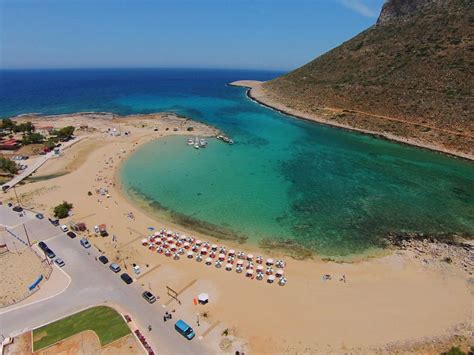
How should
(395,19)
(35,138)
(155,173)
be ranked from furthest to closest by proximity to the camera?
(395,19) → (35,138) → (155,173)

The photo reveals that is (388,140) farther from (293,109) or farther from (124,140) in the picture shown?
(124,140)

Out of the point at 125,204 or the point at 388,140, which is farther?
the point at 388,140

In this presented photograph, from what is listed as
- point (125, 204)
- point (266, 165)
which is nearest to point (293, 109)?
point (266, 165)

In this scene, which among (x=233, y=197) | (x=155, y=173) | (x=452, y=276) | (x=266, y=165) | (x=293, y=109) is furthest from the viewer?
(x=293, y=109)

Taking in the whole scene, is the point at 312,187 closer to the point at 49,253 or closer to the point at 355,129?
the point at 49,253

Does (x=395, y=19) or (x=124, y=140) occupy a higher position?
(x=395, y=19)

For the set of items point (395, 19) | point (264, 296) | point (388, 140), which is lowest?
point (264, 296)
